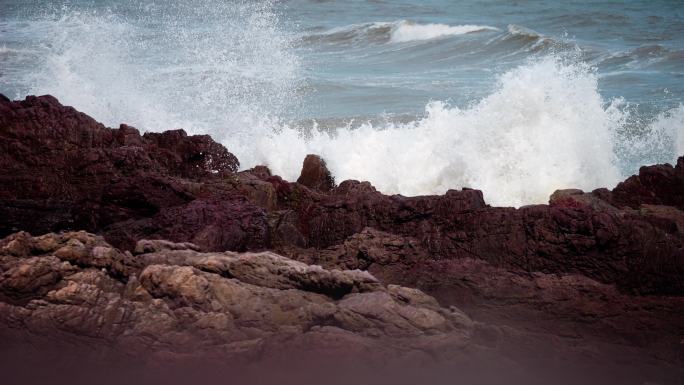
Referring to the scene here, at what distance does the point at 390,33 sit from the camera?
21.9 m

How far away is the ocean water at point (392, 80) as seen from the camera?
921 cm

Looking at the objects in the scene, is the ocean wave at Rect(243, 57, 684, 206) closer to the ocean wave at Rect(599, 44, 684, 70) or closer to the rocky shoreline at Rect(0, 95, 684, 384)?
the rocky shoreline at Rect(0, 95, 684, 384)

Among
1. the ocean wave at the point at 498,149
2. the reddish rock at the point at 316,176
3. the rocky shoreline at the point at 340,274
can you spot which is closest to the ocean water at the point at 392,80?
the ocean wave at the point at 498,149

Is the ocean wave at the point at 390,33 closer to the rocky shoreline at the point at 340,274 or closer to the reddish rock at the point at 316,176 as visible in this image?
the reddish rock at the point at 316,176

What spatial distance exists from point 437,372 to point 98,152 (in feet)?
11.6

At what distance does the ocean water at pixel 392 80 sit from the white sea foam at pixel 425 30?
7cm

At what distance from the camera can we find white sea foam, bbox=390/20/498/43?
21.0m

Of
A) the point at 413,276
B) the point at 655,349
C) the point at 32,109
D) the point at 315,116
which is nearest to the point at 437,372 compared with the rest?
the point at 413,276

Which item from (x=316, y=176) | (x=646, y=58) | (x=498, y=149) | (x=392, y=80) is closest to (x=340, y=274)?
(x=316, y=176)

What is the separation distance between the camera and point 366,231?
5.46 metres

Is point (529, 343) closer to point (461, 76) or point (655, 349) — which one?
point (655, 349)

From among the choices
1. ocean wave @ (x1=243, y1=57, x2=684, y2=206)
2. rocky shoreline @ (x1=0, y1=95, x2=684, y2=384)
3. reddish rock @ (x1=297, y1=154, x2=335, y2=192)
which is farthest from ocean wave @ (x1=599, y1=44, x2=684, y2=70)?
rocky shoreline @ (x1=0, y1=95, x2=684, y2=384)

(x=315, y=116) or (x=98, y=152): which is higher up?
(x=315, y=116)

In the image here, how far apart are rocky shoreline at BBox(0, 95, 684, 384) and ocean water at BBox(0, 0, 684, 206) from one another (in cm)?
316
